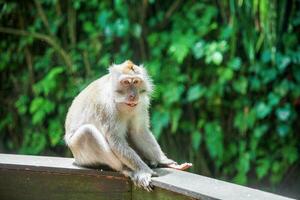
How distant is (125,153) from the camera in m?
3.70

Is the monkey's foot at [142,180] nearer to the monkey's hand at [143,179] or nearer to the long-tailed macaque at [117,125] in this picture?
the monkey's hand at [143,179]

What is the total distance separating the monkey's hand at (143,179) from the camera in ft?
10.8

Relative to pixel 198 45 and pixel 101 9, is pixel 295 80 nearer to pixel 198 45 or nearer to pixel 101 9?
pixel 198 45

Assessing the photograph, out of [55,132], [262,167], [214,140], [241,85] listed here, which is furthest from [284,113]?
[55,132]

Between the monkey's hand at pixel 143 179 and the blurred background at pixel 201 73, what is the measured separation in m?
2.45

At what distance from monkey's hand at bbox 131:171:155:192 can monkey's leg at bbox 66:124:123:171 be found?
0.24 metres

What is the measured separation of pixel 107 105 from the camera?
3803mm

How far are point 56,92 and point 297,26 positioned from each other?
254 centimetres

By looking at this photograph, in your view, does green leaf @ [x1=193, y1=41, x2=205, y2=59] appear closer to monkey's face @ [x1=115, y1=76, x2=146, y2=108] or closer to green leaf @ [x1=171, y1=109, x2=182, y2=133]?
green leaf @ [x1=171, y1=109, x2=182, y2=133]

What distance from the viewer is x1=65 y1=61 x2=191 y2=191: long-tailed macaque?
3725mm

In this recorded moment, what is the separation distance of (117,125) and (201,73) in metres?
2.51

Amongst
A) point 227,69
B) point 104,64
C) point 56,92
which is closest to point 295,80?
point 227,69

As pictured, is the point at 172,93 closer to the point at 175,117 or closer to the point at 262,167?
the point at 175,117

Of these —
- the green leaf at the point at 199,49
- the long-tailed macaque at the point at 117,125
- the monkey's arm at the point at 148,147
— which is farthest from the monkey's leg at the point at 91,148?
the green leaf at the point at 199,49
